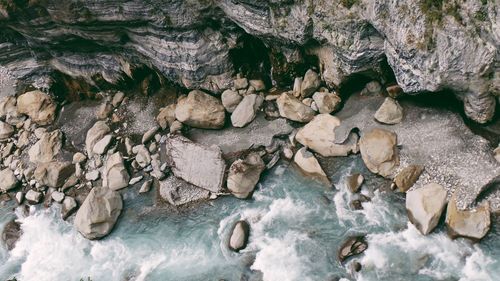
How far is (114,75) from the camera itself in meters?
27.5

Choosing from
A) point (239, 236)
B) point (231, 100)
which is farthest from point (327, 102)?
point (239, 236)

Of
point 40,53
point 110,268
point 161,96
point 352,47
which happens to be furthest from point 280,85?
point 40,53

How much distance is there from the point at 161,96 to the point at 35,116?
8351mm

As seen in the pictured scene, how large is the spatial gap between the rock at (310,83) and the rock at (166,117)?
7249 mm

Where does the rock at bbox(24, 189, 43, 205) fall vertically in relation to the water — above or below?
below

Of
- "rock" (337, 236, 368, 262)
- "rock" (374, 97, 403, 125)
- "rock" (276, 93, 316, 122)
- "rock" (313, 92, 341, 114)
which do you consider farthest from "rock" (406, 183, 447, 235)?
"rock" (276, 93, 316, 122)

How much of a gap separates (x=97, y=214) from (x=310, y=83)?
12191 millimetres

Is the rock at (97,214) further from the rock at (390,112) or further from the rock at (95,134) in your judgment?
the rock at (390,112)

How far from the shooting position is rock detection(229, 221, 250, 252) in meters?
20.2

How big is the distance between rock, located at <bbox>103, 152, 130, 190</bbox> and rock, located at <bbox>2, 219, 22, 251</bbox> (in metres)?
5.22

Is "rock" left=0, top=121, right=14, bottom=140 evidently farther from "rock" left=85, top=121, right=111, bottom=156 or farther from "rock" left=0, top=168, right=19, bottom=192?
"rock" left=85, top=121, right=111, bottom=156

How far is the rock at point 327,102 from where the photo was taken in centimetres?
2275

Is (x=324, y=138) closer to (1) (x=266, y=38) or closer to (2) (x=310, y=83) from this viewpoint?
(2) (x=310, y=83)

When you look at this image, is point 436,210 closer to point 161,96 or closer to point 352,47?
point 352,47
